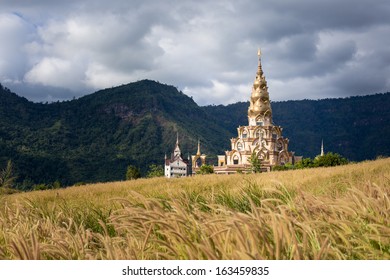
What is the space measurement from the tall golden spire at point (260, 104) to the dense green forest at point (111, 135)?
36742 mm

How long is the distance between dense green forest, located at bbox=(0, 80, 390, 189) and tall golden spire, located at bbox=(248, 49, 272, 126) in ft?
121

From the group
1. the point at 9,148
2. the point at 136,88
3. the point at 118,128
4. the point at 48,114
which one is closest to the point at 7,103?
the point at 48,114

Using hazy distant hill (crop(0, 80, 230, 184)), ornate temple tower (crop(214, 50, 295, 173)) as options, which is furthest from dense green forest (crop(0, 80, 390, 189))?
ornate temple tower (crop(214, 50, 295, 173))

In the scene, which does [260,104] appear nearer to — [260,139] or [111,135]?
A: [260,139]

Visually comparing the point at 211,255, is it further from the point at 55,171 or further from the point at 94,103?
the point at 94,103

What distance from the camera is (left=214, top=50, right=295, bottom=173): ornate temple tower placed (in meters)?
68.2

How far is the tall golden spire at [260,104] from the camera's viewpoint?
7156 cm

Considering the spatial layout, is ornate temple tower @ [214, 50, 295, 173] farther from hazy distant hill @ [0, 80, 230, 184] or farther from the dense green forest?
hazy distant hill @ [0, 80, 230, 184]

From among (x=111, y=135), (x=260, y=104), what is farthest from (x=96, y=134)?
(x=260, y=104)

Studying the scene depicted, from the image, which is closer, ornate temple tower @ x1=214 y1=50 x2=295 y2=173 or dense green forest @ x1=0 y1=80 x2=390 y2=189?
ornate temple tower @ x1=214 y1=50 x2=295 y2=173

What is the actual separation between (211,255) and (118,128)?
15847cm

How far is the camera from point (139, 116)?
169375 mm

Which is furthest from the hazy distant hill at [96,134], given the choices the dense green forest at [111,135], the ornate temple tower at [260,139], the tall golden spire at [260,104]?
the tall golden spire at [260,104]

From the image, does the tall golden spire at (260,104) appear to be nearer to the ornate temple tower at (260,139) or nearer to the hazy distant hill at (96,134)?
the ornate temple tower at (260,139)
